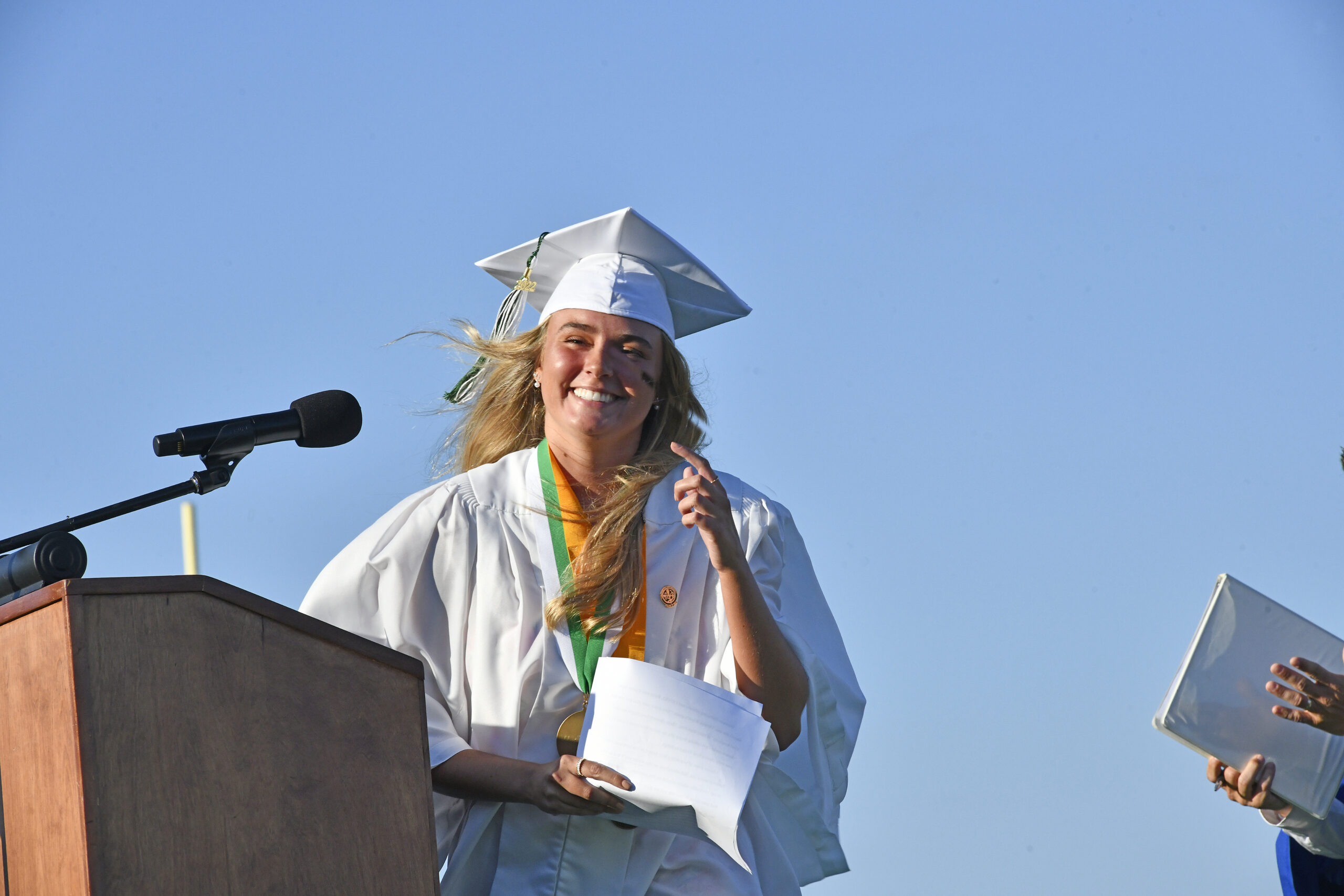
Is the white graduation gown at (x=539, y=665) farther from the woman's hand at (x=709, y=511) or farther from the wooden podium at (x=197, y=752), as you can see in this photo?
the wooden podium at (x=197, y=752)

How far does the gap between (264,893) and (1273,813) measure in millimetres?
3049

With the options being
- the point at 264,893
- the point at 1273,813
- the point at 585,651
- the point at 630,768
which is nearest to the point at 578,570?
the point at 585,651

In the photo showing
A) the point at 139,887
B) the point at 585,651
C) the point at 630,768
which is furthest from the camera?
the point at 585,651

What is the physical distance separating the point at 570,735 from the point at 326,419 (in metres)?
0.97

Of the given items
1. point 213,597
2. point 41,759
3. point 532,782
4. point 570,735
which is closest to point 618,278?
point 570,735

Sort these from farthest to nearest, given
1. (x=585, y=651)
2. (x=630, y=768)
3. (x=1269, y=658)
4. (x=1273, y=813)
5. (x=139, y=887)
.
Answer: (x=1273, y=813), (x=1269, y=658), (x=585, y=651), (x=630, y=768), (x=139, y=887)

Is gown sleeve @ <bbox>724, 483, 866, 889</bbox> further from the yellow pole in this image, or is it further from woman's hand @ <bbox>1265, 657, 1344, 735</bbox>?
the yellow pole

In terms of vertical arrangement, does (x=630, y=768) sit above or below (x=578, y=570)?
below

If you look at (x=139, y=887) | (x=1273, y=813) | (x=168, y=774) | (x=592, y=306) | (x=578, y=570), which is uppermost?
(x=592, y=306)

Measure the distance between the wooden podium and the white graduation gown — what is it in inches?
37.1

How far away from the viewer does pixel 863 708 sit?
4352 mm

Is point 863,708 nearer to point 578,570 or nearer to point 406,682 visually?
point 578,570

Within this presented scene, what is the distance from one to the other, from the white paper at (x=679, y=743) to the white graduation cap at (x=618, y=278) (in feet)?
4.17

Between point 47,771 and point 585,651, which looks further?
point 585,651
